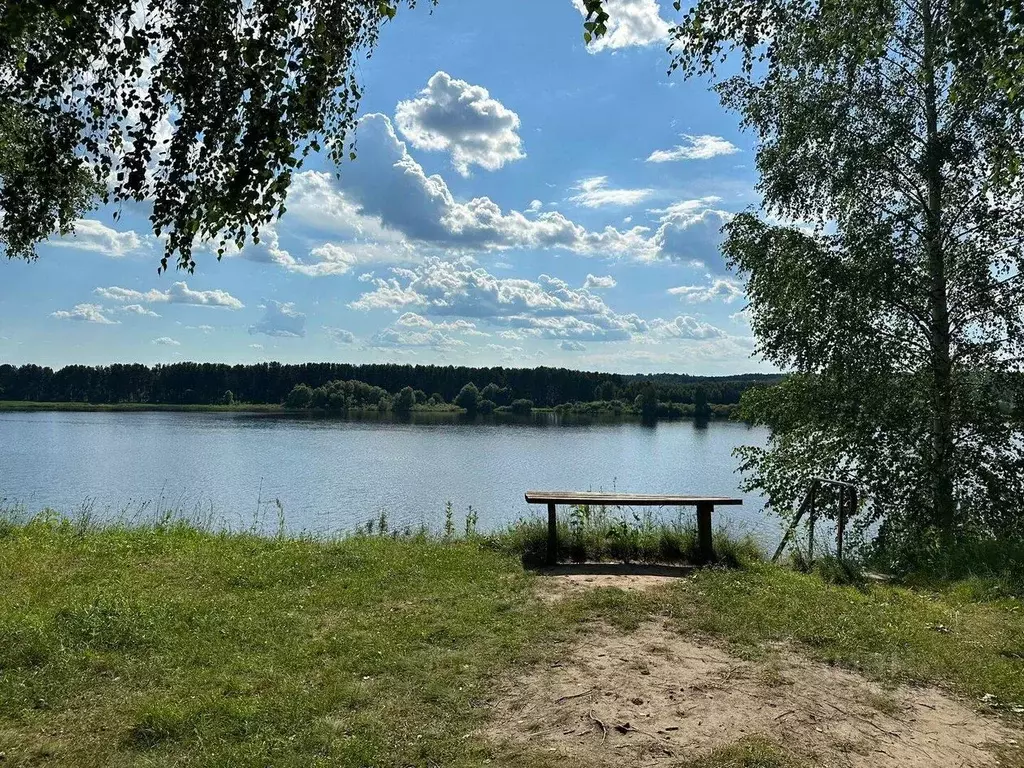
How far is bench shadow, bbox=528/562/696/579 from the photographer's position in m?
7.14

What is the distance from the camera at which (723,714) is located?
149 inches

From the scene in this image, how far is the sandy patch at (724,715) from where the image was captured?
3.44m

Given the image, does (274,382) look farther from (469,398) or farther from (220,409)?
(469,398)

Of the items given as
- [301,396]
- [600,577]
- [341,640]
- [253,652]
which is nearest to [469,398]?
[301,396]

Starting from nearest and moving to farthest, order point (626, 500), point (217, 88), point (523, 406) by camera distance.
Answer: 1. point (217, 88)
2. point (626, 500)
3. point (523, 406)

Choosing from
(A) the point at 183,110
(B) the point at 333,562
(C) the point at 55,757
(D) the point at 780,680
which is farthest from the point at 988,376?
(C) the point at 55,757

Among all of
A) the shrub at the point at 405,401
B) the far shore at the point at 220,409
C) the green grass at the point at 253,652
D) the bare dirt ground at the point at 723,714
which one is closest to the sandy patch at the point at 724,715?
the bare dirt ground at the point at 723,714

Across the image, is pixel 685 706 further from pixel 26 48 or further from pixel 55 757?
pixel 26 48

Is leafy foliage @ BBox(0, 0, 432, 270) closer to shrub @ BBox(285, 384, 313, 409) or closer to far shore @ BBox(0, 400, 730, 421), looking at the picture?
far shore @ BBox(0, 400, 730, 421)

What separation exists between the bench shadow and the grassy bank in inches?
14.1

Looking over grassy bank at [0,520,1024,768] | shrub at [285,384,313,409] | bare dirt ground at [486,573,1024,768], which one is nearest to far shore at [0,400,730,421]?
shrub at [285,384,313,409]

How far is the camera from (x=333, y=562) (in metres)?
7.21

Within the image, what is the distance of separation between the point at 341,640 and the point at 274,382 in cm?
9235

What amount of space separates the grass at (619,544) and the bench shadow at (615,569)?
0.60ft
